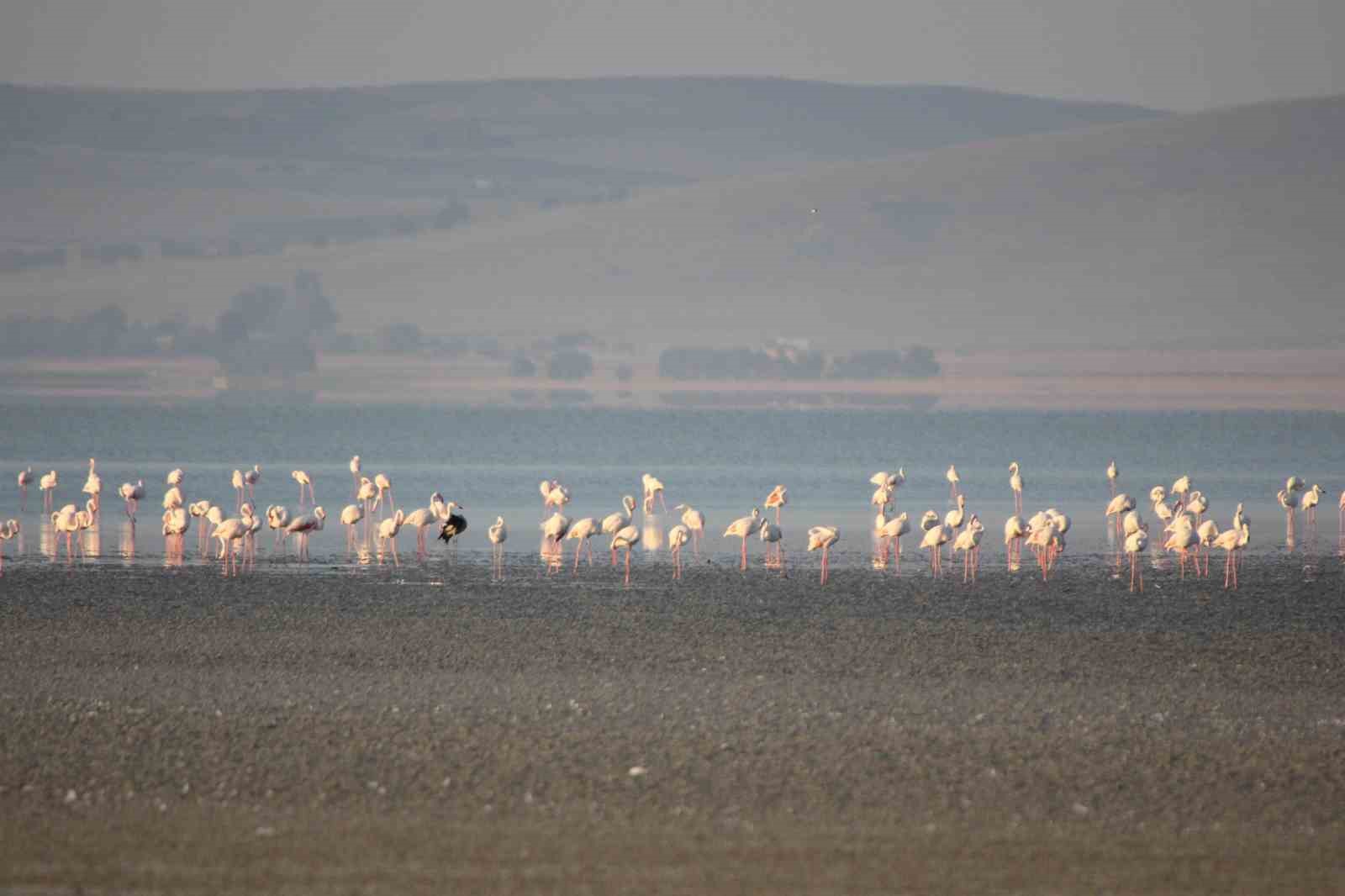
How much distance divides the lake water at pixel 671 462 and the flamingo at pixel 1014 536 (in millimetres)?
396

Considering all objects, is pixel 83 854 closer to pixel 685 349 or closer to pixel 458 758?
pixel 458 758

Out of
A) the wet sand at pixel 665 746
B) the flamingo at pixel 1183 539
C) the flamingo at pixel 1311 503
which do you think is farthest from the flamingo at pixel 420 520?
the flamingo at pixel 1311 503

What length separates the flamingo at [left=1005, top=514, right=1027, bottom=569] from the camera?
23.7m

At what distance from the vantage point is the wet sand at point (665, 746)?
9883mm

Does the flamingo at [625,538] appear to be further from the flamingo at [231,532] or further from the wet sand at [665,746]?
the flamingo at [231,532]

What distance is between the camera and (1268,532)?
30.2 meters

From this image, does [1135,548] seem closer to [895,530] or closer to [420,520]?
[895,530]

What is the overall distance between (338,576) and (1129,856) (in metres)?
13.5

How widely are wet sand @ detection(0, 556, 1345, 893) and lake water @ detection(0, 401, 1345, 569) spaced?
691 centimetres

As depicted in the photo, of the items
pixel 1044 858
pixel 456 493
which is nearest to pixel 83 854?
pixel 1044 858

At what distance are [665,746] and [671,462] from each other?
4636cm

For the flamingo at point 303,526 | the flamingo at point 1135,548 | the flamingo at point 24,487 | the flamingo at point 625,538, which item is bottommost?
the flamingo at point 1135,548

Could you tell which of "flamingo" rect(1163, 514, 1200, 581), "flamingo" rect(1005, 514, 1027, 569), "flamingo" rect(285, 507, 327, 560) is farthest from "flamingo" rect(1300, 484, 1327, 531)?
"flamingo" rect(285, 507, 327, 560)

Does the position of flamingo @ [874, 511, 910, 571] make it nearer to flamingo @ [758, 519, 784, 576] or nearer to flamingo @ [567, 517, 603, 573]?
flamingo @ [758, 519, 784, 576]
